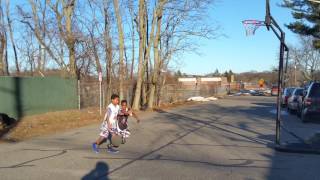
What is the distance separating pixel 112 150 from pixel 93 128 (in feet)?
22.8

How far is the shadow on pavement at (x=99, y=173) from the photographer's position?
9.09 metres

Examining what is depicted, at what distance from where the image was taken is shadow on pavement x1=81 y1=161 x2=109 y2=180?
9086 millimetres

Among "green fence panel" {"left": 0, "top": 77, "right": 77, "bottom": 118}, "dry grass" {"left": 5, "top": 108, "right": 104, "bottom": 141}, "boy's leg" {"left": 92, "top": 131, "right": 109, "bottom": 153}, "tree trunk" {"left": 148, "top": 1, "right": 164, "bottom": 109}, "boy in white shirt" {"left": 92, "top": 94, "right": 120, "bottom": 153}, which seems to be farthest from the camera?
"tree trunk" {"left": 148, "top": 1, "right": 164, "bottom": 109}

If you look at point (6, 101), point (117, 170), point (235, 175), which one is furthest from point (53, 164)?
point (6, 101)

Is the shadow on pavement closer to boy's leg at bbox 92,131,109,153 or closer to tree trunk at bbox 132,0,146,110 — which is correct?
boy's leg at bbox 92,131,109,153

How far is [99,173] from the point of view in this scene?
31.2ft

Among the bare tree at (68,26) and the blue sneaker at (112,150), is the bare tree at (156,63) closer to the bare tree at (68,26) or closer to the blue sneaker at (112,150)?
the bare tree at (68,26)

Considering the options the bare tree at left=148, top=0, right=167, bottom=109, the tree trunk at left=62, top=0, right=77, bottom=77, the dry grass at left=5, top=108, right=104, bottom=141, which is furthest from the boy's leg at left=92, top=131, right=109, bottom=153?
the bare tree at left=148, top=0, right=167, bottom=109

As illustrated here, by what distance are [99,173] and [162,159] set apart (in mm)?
2259

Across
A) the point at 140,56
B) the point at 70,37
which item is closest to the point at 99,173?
the point at 70,37

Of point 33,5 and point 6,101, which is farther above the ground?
point 33,5

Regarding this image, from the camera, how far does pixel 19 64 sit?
141 ft

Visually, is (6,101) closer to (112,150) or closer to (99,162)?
(112,150)

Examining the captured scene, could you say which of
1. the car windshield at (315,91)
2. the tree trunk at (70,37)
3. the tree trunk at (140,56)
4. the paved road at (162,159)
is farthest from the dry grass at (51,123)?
the car windshield at (315,91)
